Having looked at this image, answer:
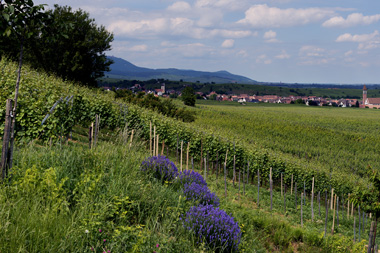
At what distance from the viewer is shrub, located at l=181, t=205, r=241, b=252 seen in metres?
4.94

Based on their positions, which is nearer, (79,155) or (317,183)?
(79,155)

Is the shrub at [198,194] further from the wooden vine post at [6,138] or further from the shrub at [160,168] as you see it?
the wooden vine post at [6,138]

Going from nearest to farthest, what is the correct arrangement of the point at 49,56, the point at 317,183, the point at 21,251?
the point at 21,251 < the point at 317,183 < the point at 49,56

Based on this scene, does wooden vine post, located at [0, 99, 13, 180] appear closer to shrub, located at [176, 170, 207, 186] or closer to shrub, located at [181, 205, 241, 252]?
shrub, located at [181, 205, 241, 252]

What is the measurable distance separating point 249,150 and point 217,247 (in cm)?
1768

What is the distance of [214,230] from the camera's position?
16.3ft

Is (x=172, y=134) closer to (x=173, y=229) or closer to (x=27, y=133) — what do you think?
(x=27, y=133)

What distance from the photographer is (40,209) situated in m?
4.44

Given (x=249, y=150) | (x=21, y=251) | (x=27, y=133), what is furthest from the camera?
(x=249, y=150)

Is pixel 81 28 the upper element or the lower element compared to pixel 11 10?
upper

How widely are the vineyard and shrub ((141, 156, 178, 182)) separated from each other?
1263mm

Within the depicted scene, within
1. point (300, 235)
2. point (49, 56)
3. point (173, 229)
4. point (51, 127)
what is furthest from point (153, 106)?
point (173, 229)

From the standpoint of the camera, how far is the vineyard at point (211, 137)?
30.5ft

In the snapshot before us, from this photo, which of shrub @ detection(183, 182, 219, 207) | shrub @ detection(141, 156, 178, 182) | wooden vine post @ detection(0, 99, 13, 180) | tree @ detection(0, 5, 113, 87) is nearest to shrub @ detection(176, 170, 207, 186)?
shrub @ detection(141, 156, 178, 182)
